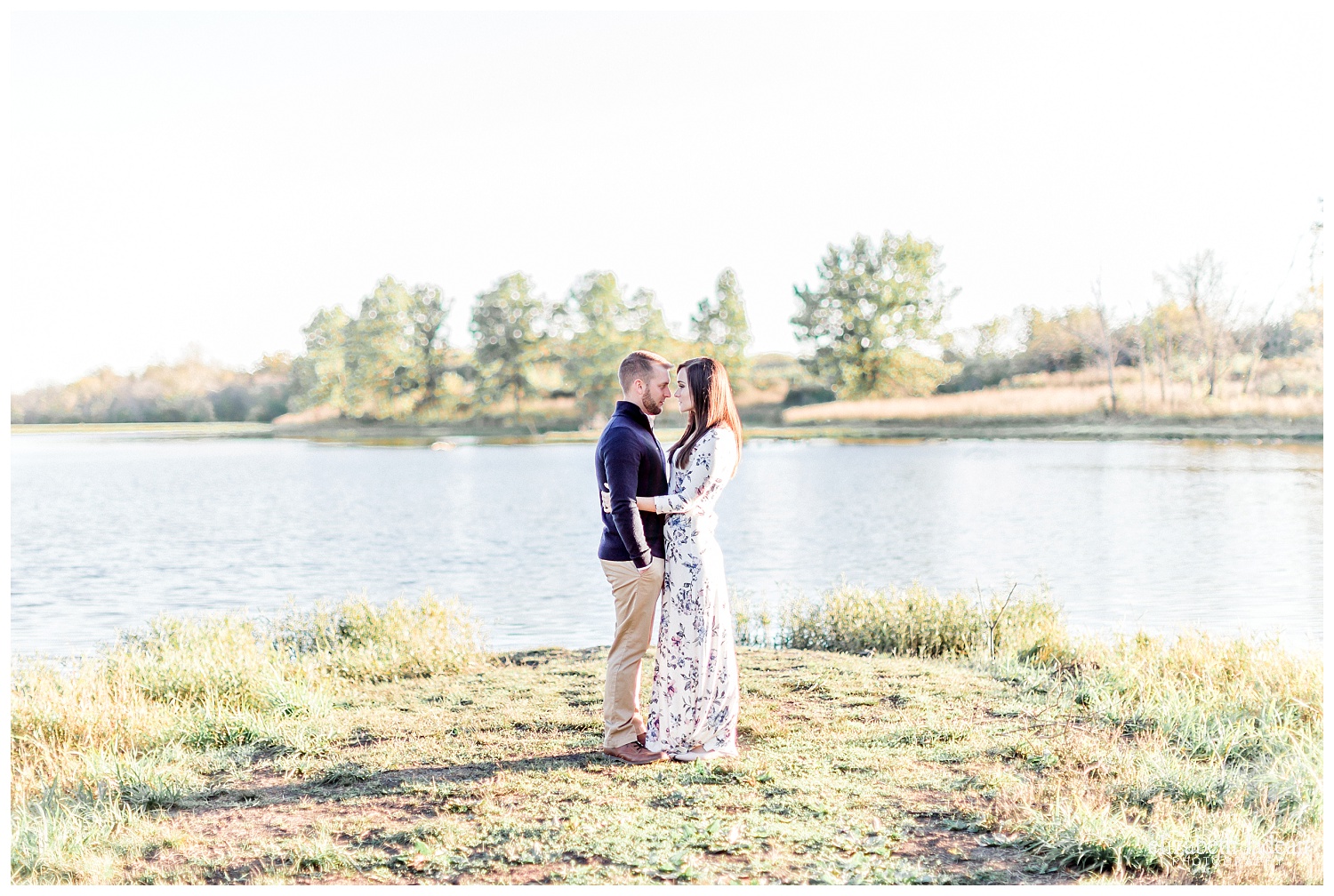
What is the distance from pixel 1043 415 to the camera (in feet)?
185

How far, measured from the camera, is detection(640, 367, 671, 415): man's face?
5594 millimetres

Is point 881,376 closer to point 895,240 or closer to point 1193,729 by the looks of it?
point 895,240

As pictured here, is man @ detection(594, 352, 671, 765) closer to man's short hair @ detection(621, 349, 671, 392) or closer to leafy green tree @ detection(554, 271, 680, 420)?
man's short hair @ detection(621, 349, 671, 392)

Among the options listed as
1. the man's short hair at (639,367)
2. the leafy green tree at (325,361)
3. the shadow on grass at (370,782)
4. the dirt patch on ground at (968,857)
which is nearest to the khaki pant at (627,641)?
the shadow on grass at (370,782)

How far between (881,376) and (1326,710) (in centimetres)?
6462

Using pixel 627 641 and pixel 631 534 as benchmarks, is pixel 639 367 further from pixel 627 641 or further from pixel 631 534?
pixel 627 641

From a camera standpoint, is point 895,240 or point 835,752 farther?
point 895,240

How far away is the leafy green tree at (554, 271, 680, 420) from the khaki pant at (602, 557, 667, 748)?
57563mm

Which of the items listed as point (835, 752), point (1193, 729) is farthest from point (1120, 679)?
point (835, 752)

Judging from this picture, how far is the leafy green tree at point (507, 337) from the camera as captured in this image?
6806 centimetres

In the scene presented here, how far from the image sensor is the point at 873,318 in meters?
71.0

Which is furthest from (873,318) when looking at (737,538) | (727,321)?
(737,538)

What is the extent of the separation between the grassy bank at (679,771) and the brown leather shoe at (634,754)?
2.7 inches

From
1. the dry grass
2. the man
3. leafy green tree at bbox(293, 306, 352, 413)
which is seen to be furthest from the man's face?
leafy green tree at bbox(293, 306, 352, 413)
